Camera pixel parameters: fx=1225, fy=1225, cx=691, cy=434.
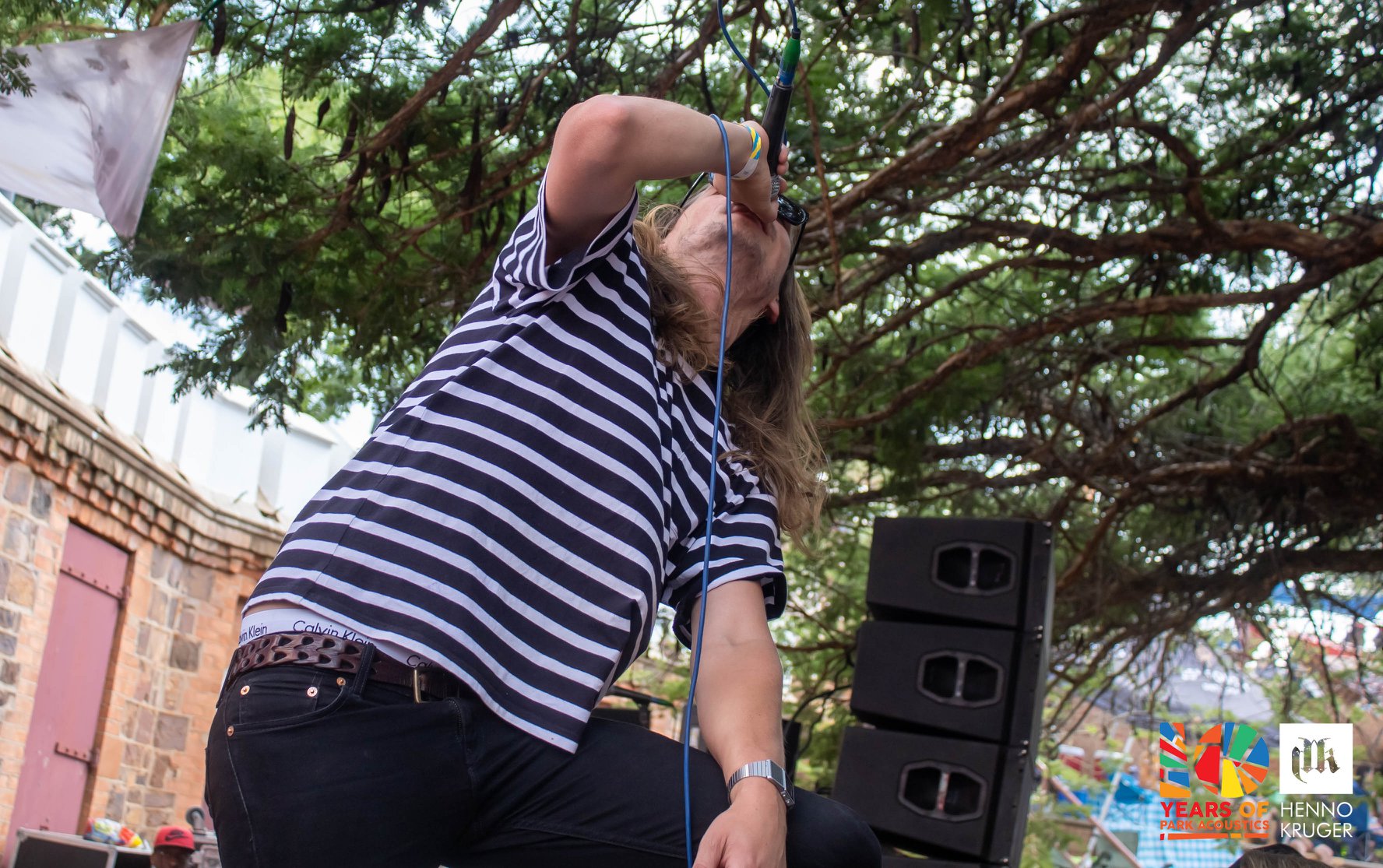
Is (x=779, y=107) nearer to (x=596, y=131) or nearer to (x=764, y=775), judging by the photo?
(x=596, y=131)

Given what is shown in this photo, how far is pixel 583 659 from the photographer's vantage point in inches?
52.6

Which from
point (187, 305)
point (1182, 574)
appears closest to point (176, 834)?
point (187, 305)

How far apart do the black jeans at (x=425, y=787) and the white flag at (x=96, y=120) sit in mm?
2615

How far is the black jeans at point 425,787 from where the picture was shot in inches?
47.1

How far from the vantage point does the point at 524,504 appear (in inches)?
52.5

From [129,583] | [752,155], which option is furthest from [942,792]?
[129,583]

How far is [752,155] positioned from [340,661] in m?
0.80

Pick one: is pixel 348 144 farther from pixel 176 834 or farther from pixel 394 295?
pixel 176 834

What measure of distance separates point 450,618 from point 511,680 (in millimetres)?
103

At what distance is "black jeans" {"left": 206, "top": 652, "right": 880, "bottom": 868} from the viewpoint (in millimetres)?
1196

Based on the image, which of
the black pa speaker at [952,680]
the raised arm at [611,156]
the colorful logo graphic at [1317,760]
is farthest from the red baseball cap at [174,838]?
the raised arm at [611,156]

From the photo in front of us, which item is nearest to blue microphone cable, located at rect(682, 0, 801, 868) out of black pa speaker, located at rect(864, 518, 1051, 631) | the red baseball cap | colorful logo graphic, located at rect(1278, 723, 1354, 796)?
black pa speaker, located at rect(864, 518, 1051, 631)

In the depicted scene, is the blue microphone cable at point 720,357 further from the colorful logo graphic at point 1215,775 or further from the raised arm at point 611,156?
the colorful logo graphic at point 1215,775

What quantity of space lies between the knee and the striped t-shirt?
→ 0.88 feet
